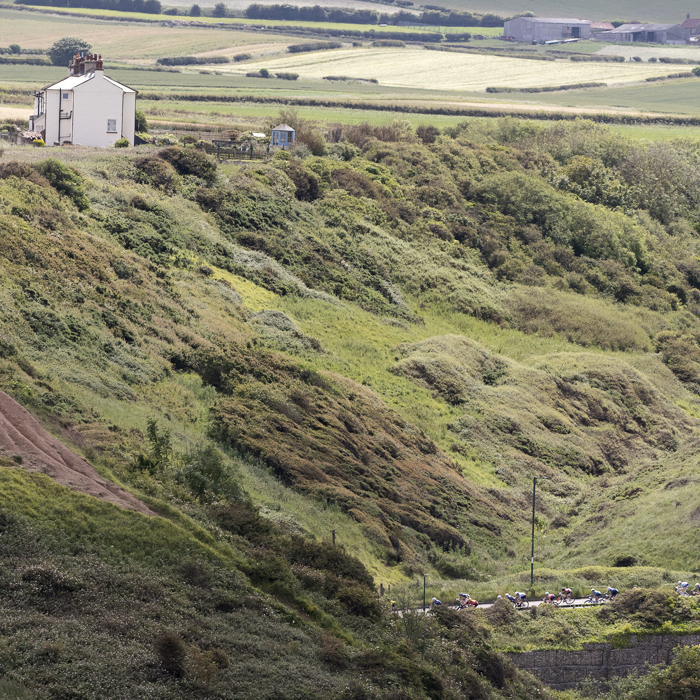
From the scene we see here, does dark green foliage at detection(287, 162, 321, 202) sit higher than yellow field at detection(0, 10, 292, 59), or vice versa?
yellow field at detection(0, 10, 292, 59)

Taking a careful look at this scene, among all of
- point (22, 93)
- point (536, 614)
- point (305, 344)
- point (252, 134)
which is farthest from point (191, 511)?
point (22, 93)

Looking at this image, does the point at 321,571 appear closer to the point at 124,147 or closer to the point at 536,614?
the point at 536,614

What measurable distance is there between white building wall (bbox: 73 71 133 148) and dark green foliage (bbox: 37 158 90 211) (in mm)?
15469

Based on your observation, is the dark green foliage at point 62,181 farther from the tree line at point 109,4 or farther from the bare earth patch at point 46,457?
the tree line at point 109,4

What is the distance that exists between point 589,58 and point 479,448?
154m

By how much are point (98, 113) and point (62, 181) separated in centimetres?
1744

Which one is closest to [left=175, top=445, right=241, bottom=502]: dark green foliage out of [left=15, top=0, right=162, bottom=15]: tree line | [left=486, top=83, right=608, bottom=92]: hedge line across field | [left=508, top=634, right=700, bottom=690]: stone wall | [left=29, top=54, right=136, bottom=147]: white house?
[left=508, top=634, right=700, bottom=690]: stone wall

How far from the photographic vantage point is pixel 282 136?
87.3 m

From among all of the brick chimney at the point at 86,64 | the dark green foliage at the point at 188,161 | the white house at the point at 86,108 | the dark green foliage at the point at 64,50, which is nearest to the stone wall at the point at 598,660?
the dark green foliage at the point at 188,161

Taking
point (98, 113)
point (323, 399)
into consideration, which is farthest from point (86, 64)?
point (323, 399)

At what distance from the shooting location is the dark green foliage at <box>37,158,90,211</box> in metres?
56.8

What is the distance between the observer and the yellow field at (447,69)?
524ft

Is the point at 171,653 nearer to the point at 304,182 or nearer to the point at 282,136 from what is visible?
the point at 304,182

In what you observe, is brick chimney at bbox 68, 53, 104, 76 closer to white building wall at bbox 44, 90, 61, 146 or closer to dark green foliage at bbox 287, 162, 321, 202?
white building wall at bbox 44, 90, 61, 146
